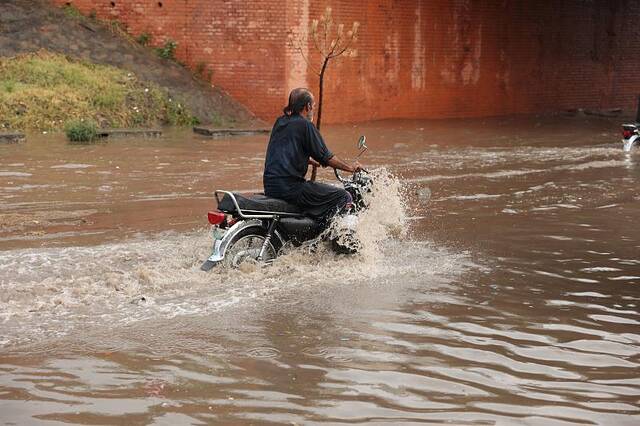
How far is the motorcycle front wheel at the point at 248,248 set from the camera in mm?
9344

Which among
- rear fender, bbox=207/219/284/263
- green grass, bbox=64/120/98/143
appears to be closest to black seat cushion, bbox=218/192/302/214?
rear fender, bbox=207/219/284/263

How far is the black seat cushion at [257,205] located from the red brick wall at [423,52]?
14.7m

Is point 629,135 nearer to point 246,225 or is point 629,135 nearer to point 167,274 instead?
point 246,225

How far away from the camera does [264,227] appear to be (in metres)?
9.56

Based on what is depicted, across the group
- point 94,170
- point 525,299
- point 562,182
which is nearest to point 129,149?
point 94,170

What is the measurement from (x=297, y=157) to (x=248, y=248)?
98cm

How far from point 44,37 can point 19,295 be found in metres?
16.4

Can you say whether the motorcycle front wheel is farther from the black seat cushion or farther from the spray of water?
the black seat cushion

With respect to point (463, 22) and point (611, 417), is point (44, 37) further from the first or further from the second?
point (611, 417)

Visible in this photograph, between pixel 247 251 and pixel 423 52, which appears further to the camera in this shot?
pixel 423 52

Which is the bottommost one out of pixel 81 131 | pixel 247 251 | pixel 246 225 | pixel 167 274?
pixel 167 274

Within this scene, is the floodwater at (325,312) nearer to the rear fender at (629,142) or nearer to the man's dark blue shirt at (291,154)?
the man's dark blue shirt at (291,154)

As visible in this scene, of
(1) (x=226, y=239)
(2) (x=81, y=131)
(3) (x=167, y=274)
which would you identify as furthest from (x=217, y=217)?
(2) (x=81, y=131)

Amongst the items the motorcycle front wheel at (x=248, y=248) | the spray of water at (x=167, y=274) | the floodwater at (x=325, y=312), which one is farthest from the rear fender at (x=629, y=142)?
the motorcycle front wheel at (x=248, y=248)
